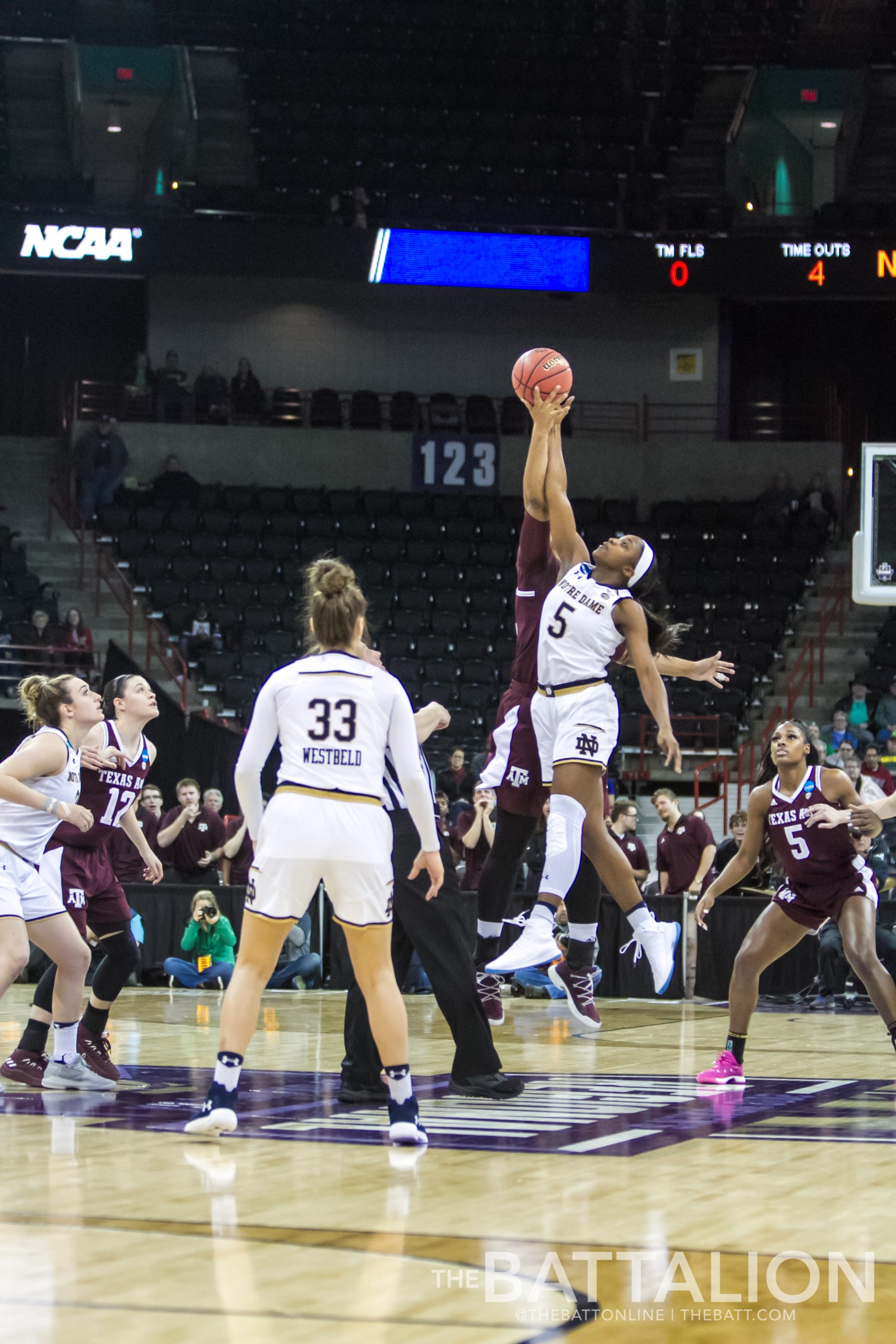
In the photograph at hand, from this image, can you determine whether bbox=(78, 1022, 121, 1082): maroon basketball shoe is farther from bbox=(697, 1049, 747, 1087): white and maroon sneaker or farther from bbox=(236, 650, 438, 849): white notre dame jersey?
bbox=(697, 1049, 747, 1087): white and maroon sneaker

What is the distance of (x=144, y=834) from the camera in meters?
15.0

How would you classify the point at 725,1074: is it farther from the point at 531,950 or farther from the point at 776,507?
the point at 776,507

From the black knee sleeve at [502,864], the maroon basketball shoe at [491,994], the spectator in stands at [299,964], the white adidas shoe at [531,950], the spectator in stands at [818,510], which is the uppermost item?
the spectator in stands at [818,510]

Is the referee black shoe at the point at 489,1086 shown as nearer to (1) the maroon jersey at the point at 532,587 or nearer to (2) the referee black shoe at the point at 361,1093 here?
(2) the referee black shoe at the point at 361,1093

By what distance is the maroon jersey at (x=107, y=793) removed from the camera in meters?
7.20

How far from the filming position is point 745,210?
23766 millimetres

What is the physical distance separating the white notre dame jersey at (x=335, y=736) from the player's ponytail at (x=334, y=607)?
58 mm

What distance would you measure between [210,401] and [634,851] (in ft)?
40.9

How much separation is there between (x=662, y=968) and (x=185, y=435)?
58.8ft

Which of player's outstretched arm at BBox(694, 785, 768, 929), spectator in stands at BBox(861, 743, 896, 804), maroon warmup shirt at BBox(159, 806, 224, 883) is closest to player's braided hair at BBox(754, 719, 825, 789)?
player's outstretched arm at BBox(694, 785, 768, 929)

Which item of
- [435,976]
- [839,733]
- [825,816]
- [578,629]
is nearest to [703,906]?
[825,816]

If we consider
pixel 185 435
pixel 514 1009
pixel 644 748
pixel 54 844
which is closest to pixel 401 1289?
pixel 54 844

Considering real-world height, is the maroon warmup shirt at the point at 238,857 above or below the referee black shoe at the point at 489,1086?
above

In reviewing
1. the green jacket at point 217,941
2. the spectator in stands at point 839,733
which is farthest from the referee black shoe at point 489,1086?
the spectator in stands at point 839,733
